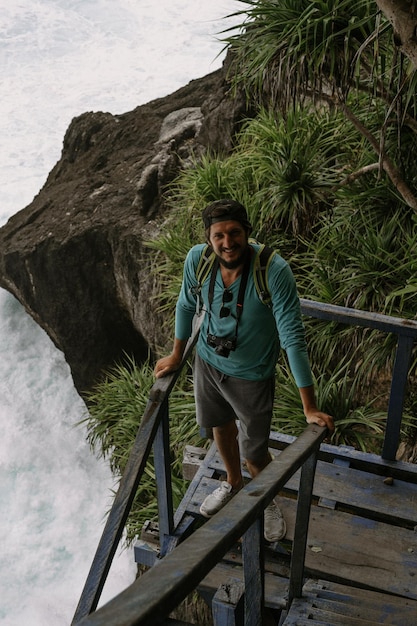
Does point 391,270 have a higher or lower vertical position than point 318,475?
higher

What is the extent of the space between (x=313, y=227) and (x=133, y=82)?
17.4m

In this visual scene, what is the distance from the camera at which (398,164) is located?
470cm

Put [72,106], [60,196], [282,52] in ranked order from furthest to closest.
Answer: [72,106] < [60,196] < [282,52]

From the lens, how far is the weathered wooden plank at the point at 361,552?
8.21ft

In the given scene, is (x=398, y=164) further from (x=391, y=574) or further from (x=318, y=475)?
(x=391, y=574)

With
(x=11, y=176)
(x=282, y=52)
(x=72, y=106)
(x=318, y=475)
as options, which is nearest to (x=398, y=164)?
(x=282, y=52)

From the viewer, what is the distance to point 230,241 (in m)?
2.23

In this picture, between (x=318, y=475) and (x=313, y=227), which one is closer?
(x=318, y=475)

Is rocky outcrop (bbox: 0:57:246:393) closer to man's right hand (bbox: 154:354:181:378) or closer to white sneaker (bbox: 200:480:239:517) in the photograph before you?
white sneaker (bbox: 200:480:239:517)

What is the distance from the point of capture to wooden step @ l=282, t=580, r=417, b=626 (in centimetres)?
210

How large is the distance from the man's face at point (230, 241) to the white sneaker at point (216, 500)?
997 mm

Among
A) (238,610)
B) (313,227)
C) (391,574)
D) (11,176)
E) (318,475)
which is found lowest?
(391,574)

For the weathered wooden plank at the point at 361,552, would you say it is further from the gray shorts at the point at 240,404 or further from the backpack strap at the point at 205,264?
the backpack strap at the point at 205,264

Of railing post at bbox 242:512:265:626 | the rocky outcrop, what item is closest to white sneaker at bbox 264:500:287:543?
railing post at bbox 242:512:265:626
